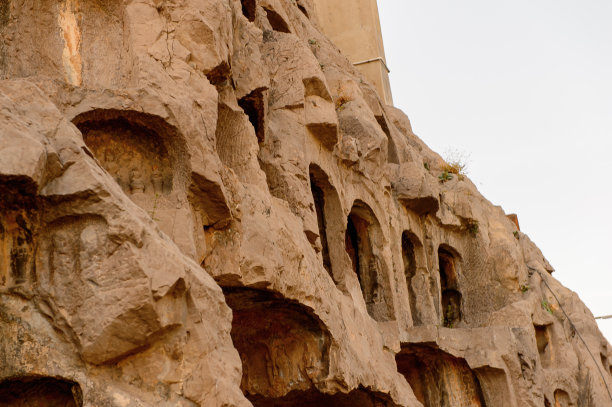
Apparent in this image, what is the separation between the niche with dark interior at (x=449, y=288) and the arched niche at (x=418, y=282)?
1717mm

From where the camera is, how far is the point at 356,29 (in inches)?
914

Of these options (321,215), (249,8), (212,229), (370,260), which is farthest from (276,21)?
(212,229)

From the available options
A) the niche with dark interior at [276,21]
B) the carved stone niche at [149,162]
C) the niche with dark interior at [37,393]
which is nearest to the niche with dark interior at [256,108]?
the carved stone niche at [149,162]

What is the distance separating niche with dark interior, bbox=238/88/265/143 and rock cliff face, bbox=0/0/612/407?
0.02 m

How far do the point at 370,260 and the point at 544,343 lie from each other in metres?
5.80

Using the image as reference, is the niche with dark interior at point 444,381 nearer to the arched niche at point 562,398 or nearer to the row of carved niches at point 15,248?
the arched niche at point 562,398

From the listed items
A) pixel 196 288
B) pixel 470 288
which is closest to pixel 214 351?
pixel 196 288

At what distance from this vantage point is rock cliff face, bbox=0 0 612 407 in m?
4.77

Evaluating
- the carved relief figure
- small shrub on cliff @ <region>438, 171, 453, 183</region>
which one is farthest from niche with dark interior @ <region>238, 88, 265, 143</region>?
small shrub on cliff @ <region>438, 171, 453, 183</region>

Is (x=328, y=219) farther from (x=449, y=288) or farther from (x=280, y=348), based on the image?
(x=449, y=288)

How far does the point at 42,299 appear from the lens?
4770 mm

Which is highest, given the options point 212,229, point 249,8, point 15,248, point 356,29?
point 356,29

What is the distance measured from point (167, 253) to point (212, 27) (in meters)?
3.30

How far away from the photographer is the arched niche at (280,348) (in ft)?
28.7
